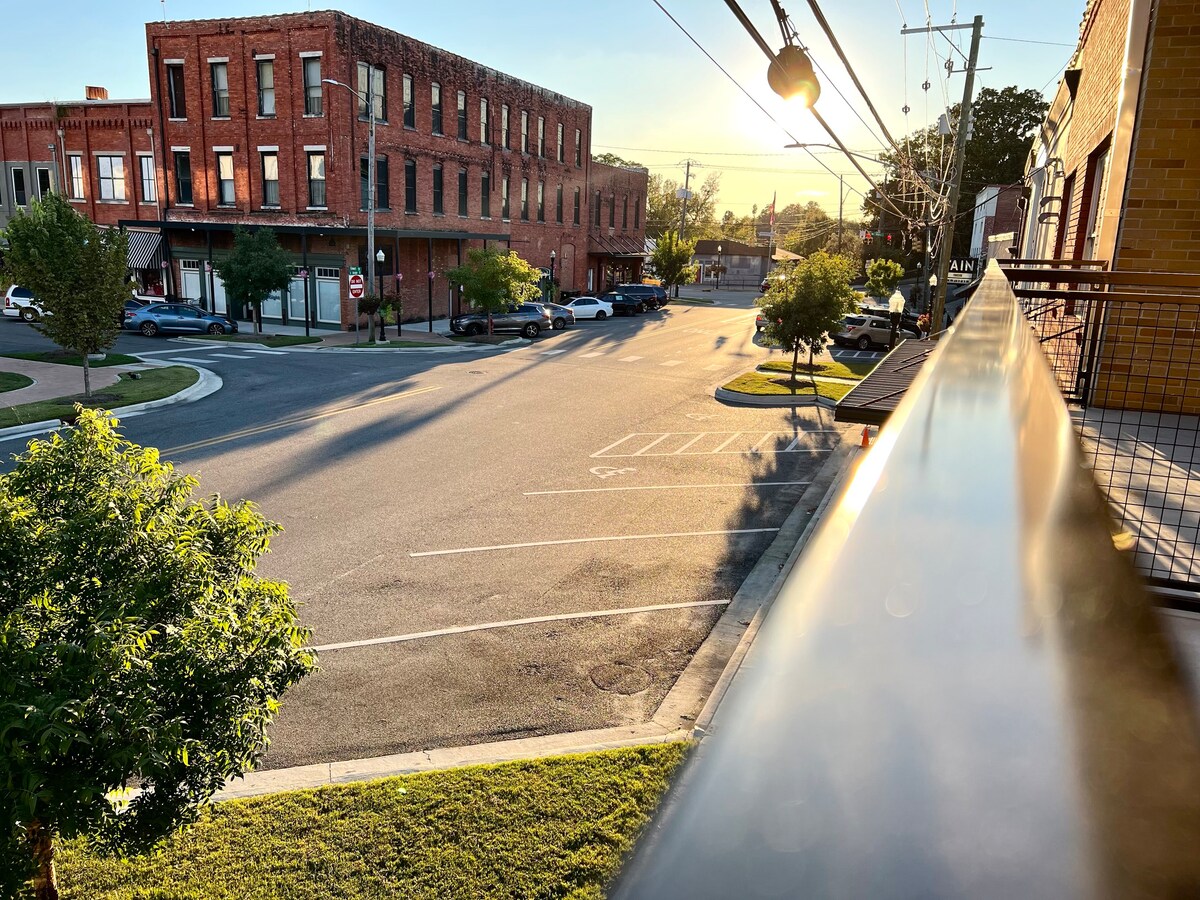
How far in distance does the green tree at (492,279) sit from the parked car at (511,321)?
128cm

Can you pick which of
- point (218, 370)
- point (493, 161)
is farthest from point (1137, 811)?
point (493, 161)

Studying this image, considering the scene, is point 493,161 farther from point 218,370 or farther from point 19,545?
point 19,545

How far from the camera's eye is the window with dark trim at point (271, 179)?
144 ft

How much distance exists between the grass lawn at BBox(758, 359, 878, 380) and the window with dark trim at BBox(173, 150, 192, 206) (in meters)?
31.3

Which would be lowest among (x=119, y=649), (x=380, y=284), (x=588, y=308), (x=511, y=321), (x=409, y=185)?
(x=511, y=321)

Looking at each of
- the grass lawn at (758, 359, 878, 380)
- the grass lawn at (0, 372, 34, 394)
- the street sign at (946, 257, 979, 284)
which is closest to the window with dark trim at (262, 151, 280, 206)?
the grass lawn at (0, 372, 34, 394)

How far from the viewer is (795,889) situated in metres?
0.47

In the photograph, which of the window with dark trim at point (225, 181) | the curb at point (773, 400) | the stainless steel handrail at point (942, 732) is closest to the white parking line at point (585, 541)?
the stainless steel handrail at point (942, 732)

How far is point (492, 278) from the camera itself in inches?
1613

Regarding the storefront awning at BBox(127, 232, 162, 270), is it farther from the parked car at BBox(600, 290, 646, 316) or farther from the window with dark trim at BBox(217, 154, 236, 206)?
the parked car at BBox(600, 290, 646, 316)

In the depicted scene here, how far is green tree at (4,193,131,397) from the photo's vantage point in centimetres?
2122

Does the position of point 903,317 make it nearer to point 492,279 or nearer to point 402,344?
point 492,279

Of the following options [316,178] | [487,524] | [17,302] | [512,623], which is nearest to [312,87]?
[316,178]

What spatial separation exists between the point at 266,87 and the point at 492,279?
1514cm
